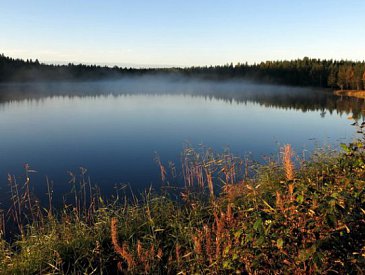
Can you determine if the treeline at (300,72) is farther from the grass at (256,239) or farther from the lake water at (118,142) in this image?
the grass at (256,239)

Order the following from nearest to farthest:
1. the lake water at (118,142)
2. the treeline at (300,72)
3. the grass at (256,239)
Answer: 1. the grass at (256,239)
2. the lake water at (118,142)
3. the treeline at (300,72)

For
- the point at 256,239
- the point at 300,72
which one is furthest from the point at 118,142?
the point at 300,72

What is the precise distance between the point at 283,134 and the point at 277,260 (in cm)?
3245

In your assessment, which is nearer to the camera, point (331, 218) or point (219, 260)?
point (331, 218)

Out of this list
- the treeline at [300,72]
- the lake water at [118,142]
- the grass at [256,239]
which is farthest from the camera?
the treeline at [300,72]

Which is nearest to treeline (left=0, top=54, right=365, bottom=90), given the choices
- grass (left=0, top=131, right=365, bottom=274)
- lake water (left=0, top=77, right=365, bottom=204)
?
lake water (left=0, top=77, right=365, bottom=204)

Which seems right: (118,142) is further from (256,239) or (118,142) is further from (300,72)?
(300,72)

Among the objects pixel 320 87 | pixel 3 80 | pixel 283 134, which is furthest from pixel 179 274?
pixel 3 80

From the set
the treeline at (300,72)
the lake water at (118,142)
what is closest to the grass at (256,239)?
the lake water at (118,142)

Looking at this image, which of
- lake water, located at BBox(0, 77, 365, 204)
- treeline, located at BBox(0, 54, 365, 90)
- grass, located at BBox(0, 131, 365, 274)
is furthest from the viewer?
treeline, located at BBox(0, 54, 365, 90)

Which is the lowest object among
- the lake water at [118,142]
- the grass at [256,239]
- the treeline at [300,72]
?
the lake water at [118,142]

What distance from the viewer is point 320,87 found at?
493 feet

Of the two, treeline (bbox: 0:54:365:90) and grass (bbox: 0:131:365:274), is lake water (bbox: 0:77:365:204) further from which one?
treeline (bbox: 0:54:365:90)

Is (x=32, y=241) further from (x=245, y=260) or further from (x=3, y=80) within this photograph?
(x=3, y=80)
